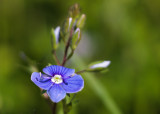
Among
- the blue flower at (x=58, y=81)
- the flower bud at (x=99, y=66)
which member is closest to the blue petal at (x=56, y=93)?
the blue flower at (x=58, y=81)

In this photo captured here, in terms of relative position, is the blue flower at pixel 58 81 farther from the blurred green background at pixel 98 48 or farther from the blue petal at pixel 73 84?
the blurred green background at pixel 98 48

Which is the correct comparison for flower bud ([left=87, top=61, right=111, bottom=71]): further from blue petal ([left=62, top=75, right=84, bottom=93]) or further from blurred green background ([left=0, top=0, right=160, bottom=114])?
blurred green background ([left=0, top=0, right=160, bottom=114])

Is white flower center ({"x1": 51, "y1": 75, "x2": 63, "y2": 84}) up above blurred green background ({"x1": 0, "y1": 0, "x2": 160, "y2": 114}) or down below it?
below

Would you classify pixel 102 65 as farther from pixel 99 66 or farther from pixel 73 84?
pixel 73 84

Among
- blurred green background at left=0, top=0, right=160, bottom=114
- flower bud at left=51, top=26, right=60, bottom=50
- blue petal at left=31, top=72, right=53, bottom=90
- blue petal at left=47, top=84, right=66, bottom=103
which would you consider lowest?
blue petal at left=47, top=84, right=66, bottom=103

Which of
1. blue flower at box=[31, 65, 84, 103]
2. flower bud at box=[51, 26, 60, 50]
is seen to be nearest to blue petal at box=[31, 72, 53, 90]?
blue flower at box=[31, 65, 84, 103]

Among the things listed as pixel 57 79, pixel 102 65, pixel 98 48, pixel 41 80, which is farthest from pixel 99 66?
pixel 98 48
